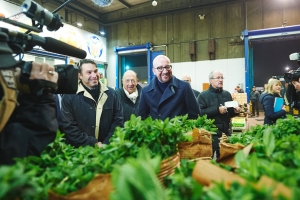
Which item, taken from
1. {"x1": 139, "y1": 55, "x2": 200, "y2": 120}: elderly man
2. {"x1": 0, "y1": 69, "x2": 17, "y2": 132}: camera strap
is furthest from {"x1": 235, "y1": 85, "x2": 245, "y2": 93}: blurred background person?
{"x1": 0, "y1": 69, "x2": 17, "y2": 132}: camera strap

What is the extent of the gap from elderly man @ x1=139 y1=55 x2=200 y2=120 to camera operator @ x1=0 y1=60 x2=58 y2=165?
5.57ft

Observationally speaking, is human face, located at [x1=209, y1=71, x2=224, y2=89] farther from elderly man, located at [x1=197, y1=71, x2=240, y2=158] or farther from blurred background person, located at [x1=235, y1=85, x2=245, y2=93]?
blurred background person, located at [x1=235, y1=85, x2=245, y2=93]

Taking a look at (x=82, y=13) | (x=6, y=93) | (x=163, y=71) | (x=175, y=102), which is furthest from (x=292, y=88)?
(x=82, y=13)

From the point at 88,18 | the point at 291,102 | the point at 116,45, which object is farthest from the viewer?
the point at 116,45

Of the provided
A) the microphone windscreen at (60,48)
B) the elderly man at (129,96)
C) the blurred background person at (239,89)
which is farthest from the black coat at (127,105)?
the blurred background person at (239,89)

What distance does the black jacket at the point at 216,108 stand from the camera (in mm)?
3221

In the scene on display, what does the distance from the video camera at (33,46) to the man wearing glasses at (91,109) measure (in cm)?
122

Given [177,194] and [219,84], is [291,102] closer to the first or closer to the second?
[219,84]

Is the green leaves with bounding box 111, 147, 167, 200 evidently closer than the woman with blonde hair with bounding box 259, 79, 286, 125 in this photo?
Yes

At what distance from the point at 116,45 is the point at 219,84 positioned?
8.40 m

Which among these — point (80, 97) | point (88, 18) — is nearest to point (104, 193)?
point (80, 97)

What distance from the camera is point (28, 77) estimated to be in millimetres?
915

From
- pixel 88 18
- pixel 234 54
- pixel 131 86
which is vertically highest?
pixel 88 18

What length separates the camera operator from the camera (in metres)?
0.86
